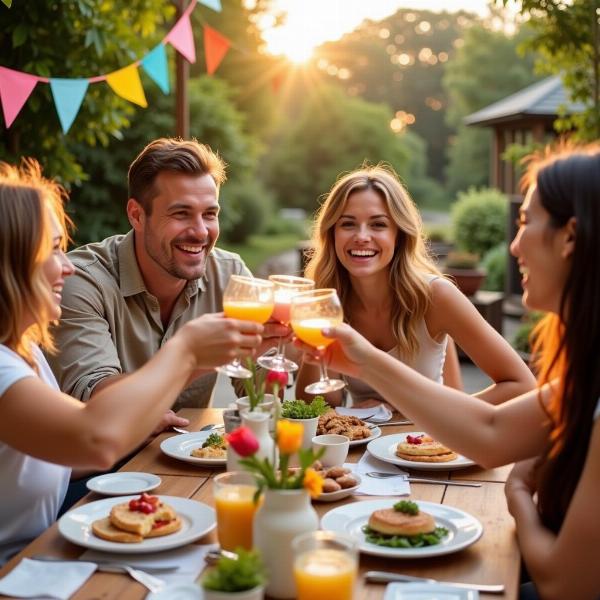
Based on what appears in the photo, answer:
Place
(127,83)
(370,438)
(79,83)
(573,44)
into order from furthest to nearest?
(573,44) < (127,83) < (79,83) < (370,438)

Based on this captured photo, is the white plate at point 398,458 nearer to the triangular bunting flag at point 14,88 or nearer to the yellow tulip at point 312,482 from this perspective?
the yellow tulip at point 312,482

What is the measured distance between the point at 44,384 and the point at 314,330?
75 centimetres

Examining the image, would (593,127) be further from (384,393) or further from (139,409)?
(139,409)

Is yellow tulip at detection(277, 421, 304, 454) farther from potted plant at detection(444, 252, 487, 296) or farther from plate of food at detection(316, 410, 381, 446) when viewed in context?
potted plant at detection(444, 252, 487, 296)

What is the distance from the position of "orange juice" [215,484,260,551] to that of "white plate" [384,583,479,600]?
338 millimetres

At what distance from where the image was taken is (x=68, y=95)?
5516 mm

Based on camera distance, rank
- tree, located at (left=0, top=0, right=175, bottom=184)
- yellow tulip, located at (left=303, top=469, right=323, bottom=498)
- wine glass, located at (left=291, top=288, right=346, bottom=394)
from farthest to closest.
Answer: tree, located at (left=0, top=0, right=175, bottom=184)
wine glass, located at (left=291, top=288, right=346, bottom=394)
yellow tulip, located at (left=303, top=469, right=323, bottom=498)

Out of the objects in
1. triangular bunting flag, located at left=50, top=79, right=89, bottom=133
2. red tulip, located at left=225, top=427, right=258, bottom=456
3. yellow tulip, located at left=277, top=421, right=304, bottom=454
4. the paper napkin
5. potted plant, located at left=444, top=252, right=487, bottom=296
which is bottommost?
potted plant, located at left=444, top=252, right=487, bottom=296

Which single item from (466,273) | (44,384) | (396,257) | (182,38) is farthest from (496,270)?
(44,384)

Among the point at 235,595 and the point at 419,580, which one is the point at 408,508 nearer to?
the point at 419,580

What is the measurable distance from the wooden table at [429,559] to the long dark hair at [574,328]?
0.63 feet

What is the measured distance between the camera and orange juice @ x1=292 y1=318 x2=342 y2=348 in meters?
2.45

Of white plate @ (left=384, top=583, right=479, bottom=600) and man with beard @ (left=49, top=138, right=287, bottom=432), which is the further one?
man with beard @ (left=49, top=138, right=287, bottom=432)

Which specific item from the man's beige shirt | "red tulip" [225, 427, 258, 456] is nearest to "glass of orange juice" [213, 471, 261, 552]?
"red tulip" [225, 427, 258, 456]
